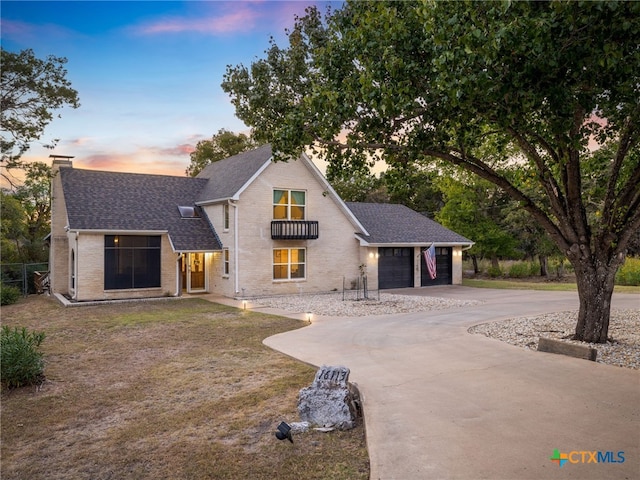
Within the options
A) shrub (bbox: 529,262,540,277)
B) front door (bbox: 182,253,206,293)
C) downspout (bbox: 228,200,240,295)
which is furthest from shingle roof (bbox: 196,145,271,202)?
shrub (bbox: 529,262,540,277)

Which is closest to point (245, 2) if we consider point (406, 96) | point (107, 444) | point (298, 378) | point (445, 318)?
point (406, 96)

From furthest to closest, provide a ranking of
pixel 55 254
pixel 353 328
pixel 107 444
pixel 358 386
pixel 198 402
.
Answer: pixel 55 254
pixel 353 328
pixel 358 386
pixel 198 402
pixel 107 444

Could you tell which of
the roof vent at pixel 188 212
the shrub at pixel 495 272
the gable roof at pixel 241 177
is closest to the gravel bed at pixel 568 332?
the gable roof at pixel 241 177

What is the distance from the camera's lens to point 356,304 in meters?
18.2

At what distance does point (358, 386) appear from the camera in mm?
7250

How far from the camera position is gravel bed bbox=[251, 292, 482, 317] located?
16250 mm

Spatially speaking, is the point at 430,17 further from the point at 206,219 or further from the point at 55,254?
the point at 55,254

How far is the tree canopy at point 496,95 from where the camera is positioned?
6184 millimetres

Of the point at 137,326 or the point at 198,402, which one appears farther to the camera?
the point at 137,326

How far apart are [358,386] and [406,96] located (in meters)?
5.22

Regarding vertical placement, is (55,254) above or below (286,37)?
below

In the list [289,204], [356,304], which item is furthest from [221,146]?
[356,304]

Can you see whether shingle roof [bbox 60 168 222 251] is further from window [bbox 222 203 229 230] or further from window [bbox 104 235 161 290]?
window [bbox 222 203 229 230]

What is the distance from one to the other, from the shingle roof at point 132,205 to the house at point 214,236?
0.05 meters
